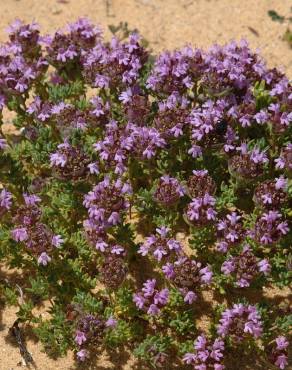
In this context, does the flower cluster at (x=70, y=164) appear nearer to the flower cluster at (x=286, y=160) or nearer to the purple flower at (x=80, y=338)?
the purple flower at (x=80, y=338)

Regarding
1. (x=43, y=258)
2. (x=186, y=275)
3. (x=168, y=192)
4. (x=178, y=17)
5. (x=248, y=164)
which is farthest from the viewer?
(x=178, y=17)

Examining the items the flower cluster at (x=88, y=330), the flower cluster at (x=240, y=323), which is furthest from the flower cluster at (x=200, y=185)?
the flower cluster at (x=88, y=330)

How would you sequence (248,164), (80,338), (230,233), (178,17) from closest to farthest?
(80,338)
(230,233)
(248,164)
(178,17)

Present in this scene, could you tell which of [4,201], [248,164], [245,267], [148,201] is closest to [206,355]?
[245,267]

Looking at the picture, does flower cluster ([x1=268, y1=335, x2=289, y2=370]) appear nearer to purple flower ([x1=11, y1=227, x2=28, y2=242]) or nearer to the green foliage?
the green foliage

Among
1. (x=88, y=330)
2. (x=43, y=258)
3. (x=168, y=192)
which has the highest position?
(x=168, y=192)

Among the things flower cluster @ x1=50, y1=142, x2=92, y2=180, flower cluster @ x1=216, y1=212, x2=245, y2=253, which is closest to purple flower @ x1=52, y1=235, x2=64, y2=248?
flower cluster @ x1=50, y1=142, x2=92, y2=180

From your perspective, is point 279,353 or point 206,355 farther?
point 279,353

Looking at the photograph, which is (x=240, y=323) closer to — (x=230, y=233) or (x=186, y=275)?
(x=186, y=275)
